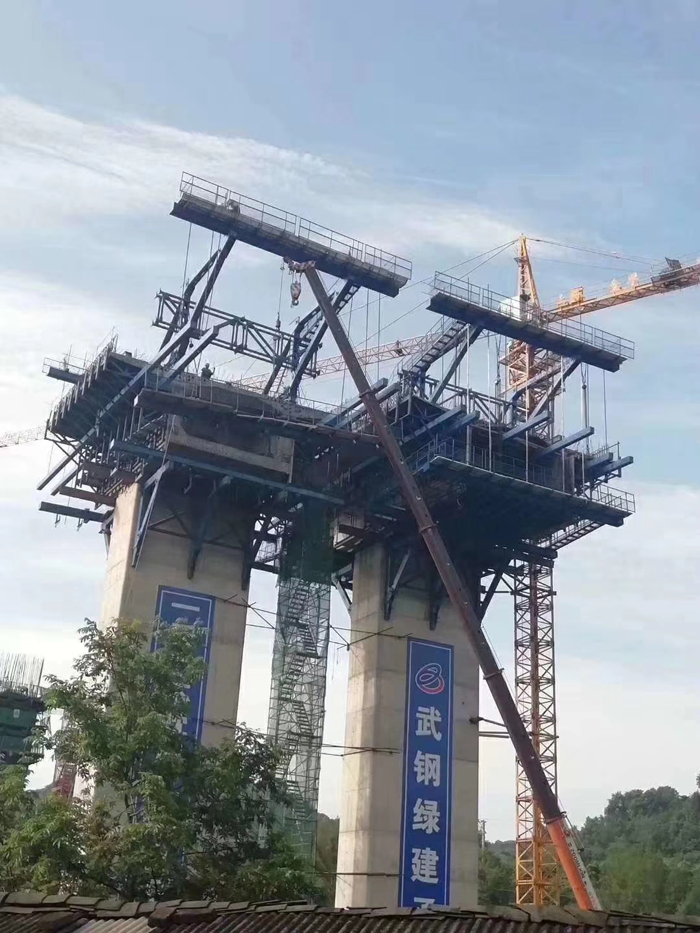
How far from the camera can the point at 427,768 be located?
1955 inches

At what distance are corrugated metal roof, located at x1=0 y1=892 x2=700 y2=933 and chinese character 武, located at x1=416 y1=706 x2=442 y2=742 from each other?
106 feet

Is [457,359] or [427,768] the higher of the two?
[457,359]

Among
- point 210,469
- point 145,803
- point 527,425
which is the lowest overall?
point 145,803

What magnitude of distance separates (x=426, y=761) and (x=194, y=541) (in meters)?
14.2

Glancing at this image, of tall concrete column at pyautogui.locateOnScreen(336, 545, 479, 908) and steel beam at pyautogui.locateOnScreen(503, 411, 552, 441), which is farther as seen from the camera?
steel beam at pyautogui.locateOnScreen(503, 411, 552, 441)

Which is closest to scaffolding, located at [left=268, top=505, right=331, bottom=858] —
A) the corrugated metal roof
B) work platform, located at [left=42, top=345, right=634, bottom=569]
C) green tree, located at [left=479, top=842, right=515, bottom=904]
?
work platform, located at [left=42, top=345, right=634, bottom=569]

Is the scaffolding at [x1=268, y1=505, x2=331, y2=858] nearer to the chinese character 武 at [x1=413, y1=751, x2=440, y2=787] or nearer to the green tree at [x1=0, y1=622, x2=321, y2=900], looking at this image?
the chinese character 武 at [x1=413, y1=751, x2=440, y2=787]

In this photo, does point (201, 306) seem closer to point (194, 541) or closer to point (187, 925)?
point (194, 541)

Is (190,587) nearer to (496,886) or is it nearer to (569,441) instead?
(569,441)

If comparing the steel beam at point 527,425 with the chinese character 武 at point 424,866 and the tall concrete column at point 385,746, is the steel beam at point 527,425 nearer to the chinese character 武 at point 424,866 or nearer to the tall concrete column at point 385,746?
the tall concrete column at point 385,746

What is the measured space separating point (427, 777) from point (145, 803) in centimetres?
2633

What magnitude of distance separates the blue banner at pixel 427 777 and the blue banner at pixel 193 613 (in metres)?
9.78

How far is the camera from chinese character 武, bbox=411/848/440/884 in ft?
157

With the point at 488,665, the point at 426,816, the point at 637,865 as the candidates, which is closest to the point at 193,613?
the point at 426,816
